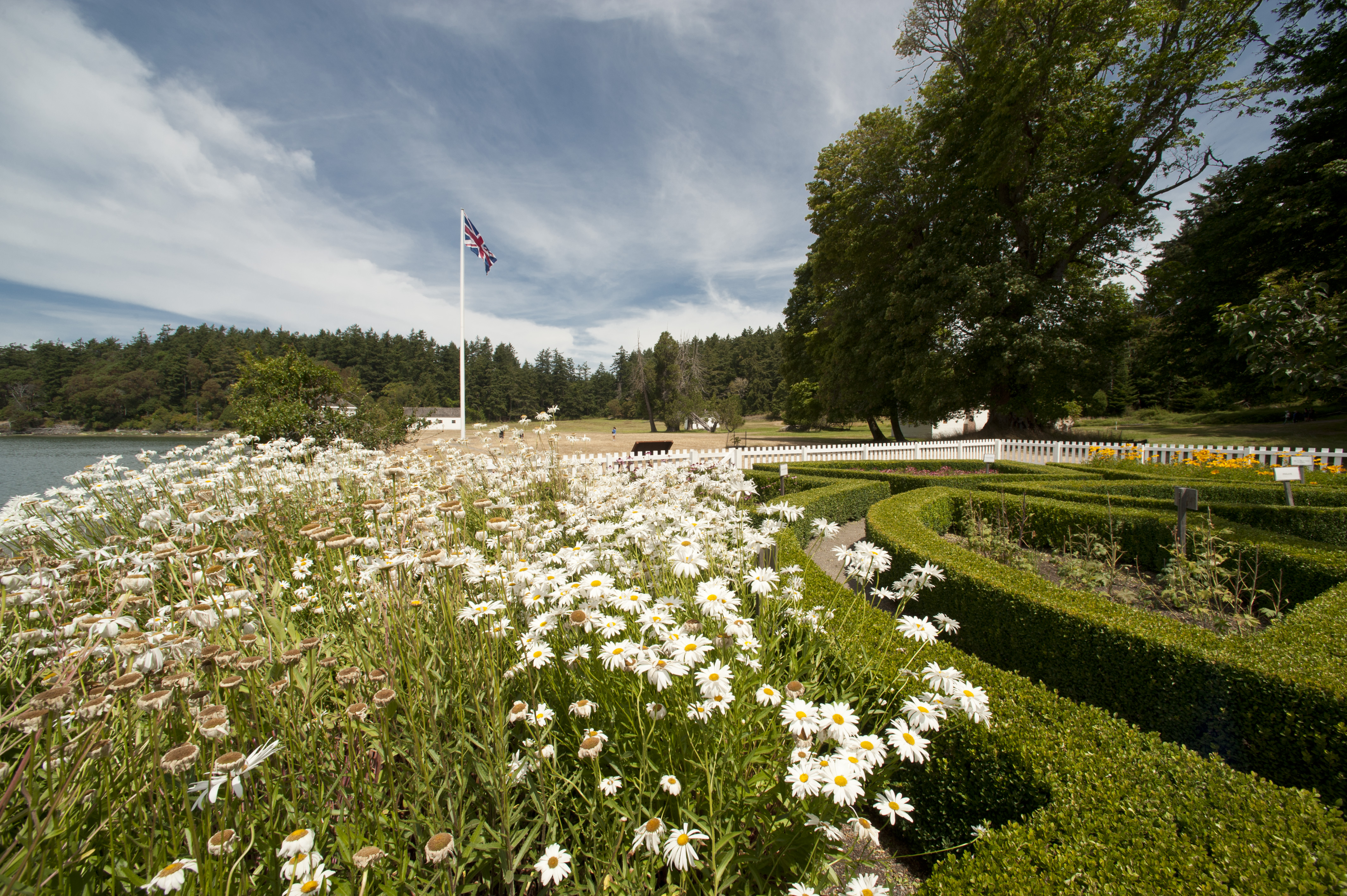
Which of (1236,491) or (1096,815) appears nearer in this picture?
(1096,815)

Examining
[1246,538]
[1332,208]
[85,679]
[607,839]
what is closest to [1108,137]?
[1332,208]

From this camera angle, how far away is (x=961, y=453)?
57.8 ft

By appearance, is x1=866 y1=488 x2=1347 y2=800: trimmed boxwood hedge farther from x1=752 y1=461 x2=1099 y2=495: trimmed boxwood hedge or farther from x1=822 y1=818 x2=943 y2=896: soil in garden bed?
x1=752 y1=461 x2=1099 y2=495: trimmed boxwood hedge

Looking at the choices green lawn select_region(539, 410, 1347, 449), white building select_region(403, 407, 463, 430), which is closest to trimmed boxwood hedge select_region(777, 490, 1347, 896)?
green lawn select_region(539, 410, 1347, 449)

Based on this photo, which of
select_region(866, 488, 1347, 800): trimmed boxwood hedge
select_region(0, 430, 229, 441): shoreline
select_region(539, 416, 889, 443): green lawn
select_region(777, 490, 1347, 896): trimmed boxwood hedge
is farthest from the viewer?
select_region(0, 430, 229, 441): shoreline

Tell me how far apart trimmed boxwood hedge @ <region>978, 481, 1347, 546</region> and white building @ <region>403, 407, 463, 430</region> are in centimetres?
1463

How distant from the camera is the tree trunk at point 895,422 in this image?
22.7 meters

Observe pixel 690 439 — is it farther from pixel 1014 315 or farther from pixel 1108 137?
pixel 1108 137

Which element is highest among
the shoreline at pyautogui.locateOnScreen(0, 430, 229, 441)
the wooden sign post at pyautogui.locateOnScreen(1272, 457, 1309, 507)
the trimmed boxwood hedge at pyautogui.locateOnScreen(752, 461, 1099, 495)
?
the wooden sign post at pyautogui.locateOnScreen(1272, 457, 1309, 507)

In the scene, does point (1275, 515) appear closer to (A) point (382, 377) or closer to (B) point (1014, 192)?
(B) point (1014, 192)

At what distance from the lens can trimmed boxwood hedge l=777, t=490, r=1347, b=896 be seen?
1.52 metres

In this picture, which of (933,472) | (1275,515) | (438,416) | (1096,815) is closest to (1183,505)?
(1275,515)

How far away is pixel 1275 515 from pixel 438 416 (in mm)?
48139

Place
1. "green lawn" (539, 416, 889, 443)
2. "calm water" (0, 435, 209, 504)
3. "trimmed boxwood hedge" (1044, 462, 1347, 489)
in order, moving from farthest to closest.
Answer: "green lawn" (539, 416, 889, 443) → "calm water" (0, 435, 209, 504) → "trimmed boxwood hedge" (1044, 462, 1347, 489)
